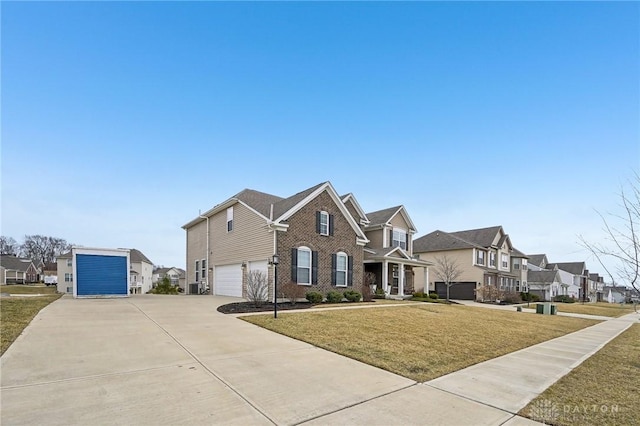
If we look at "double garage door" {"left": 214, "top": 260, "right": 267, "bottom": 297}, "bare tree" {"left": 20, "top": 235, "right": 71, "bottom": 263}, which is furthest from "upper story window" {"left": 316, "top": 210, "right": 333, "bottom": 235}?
"bare tree" {"left": 20, "top": 235, "right": 71, "bottom": 263}

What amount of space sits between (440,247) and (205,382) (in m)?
36.6

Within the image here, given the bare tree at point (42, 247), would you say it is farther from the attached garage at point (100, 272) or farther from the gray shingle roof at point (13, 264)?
the attached garage at point (100, 272)

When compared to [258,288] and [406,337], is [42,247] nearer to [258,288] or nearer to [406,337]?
[258,288]

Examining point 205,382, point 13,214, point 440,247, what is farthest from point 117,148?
point 440,247

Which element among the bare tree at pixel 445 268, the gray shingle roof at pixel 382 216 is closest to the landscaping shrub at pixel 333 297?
the gray shingle roof at pixel 382 216

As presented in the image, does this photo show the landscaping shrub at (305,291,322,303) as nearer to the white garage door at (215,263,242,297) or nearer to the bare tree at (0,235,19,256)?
the white garage door at (215,263,242,297)

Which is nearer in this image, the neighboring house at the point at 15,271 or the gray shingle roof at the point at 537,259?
the gray shingle roof at the point at 537,259

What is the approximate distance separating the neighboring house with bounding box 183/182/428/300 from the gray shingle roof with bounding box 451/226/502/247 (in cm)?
1390

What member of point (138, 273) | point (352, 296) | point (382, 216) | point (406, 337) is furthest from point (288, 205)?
point (138, 273)

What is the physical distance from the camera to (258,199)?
23.7 metres

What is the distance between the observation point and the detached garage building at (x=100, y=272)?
17359 mm

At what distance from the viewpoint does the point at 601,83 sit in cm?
1027

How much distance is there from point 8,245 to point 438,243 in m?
104

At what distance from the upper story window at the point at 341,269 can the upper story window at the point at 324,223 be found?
169 cm
